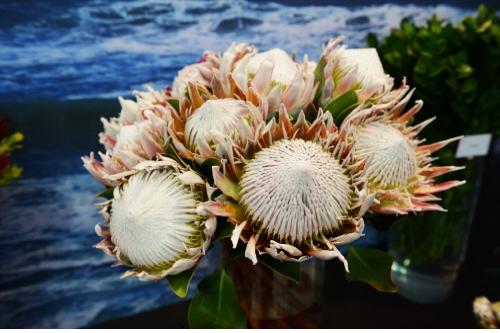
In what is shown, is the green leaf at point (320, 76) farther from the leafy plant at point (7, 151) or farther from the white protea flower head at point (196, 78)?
the leafy plant at point (7, 151)

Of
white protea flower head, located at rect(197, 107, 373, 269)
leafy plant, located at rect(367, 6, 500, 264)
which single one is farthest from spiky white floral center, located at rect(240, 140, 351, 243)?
leafy plant, located at rect(367, 6, 500, 264)

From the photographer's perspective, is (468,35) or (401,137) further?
(468,35)

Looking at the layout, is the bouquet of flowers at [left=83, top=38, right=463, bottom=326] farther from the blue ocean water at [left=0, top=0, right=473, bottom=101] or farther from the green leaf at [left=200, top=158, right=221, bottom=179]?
the blue ocean water at [left=0, top=0, right=473, bottom=101]

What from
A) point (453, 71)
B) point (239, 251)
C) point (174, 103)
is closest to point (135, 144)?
point (174, 103)

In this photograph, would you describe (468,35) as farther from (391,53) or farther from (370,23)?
(370,23)

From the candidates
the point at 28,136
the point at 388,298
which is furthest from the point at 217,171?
the point at 388,298

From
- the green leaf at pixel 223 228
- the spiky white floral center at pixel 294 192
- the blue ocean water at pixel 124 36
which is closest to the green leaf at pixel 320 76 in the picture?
the spiky white floral center at pixel 294 192
